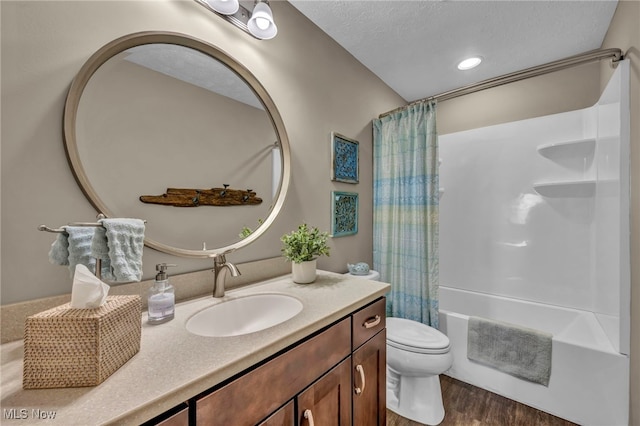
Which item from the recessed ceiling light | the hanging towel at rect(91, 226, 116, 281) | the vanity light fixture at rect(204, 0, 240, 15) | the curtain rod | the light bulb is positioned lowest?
the hanging towel at rect(91, 226, 116, 281)

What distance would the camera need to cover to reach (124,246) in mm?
725

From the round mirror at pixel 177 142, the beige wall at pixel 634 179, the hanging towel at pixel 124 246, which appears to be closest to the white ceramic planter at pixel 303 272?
the round mirror at pixel 177 142

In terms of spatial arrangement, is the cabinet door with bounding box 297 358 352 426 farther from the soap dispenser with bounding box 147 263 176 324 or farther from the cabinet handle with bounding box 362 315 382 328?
the soap dispenser with bounding box 147 263 176 324

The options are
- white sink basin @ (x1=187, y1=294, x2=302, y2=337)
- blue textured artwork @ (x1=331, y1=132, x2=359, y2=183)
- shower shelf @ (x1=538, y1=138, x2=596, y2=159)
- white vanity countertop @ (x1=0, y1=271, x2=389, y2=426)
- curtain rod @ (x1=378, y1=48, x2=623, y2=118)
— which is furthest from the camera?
shower shelf @ (x1=538, y1=138, x2=596, y2=159)

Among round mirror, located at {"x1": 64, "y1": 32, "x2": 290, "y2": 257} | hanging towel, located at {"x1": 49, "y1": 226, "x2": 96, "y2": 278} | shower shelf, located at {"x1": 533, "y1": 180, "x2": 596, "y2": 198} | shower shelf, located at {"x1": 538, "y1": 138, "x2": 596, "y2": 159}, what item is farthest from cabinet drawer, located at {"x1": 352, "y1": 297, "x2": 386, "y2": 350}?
shower shelf, located at {"x1": 538, "y1": 138, "x2": 596, "y2": 159}

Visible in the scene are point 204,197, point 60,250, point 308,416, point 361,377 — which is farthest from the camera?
point 204,197

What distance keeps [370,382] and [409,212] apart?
1.17 meters

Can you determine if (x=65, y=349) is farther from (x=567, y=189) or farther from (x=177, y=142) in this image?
(x=567, y=189)

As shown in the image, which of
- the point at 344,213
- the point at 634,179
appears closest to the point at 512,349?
the point at 634,179

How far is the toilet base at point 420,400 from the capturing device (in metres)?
1.53

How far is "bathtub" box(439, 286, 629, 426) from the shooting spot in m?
1.39

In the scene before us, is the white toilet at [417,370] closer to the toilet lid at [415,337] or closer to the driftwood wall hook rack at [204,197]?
the toilet lid at [415,337]

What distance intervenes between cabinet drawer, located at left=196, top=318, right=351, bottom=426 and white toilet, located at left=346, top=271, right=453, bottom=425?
0.81 metres

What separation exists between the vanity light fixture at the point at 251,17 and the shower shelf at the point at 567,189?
2.40 metres
